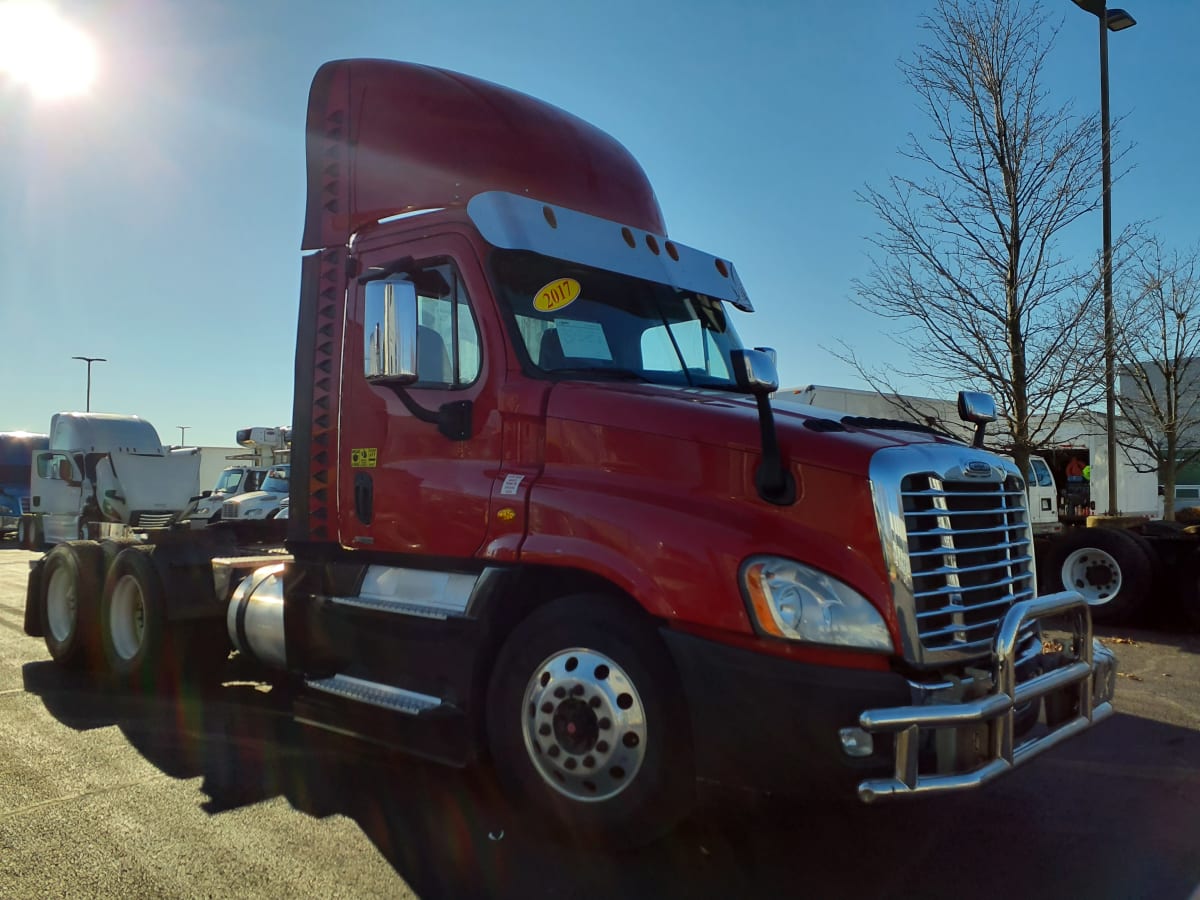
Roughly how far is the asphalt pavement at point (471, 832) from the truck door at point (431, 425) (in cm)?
121

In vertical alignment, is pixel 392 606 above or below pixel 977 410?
below

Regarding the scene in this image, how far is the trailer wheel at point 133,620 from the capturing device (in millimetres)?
6902

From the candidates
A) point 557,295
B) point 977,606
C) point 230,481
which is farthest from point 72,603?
point 230,481

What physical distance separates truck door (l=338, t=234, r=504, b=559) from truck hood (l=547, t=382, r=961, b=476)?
464mm

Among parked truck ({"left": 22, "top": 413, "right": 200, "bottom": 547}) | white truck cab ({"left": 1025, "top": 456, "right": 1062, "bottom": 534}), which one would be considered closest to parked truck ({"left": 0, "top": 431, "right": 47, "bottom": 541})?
parked truck ({"left": 22, "top": 413, "right": 200, "bottom": 547})

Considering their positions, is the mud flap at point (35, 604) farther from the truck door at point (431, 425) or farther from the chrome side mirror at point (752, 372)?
the chrome side mirror at point (752, 372)

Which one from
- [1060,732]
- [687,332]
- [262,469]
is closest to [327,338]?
[687,332]

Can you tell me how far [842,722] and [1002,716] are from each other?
581 mm

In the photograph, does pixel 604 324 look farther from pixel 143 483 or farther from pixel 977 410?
pixel 143 483

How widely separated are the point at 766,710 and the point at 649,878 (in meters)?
0.89

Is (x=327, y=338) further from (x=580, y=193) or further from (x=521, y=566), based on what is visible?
(x=521, y=566)

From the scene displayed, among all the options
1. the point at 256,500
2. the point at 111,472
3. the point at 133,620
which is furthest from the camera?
the point at 111,472

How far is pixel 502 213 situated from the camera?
457 cm

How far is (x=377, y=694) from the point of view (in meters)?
4.68
